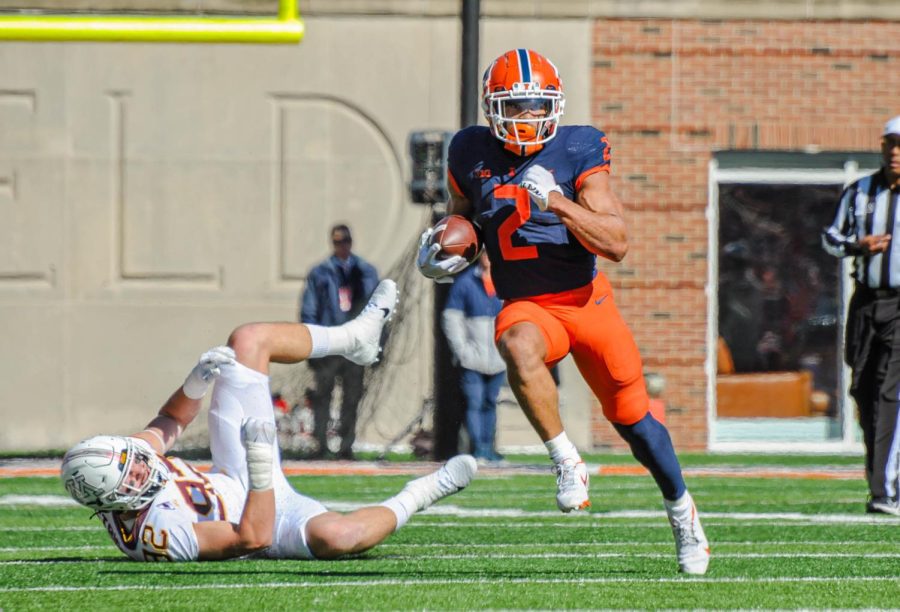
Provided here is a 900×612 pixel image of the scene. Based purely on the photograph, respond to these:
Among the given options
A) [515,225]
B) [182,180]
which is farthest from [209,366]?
[182,180]

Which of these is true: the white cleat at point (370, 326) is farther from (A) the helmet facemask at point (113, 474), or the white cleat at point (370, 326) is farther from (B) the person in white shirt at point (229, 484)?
(A) the helmet facemask at point (113, 474)

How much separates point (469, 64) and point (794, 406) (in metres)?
4.27

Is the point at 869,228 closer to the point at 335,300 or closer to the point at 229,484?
the point at 229,484

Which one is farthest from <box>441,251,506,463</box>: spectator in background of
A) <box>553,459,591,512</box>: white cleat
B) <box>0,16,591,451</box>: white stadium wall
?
<box>553,459,591,512</box>: white cleat

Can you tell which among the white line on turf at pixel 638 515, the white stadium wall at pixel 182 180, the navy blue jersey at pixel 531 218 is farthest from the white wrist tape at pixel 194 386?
the white stadium wall at pixel 182 180

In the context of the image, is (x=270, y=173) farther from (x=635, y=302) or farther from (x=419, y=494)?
(x=419, y=494)

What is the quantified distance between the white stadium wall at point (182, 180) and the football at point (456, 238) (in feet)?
26.5

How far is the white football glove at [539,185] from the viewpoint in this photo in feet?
18.8

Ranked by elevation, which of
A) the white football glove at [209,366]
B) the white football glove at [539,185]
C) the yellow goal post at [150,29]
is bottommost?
the white football glove at [209,366]

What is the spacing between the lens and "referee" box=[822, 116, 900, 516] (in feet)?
27.5

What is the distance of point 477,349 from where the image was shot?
12.3m

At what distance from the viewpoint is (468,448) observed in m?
12.6

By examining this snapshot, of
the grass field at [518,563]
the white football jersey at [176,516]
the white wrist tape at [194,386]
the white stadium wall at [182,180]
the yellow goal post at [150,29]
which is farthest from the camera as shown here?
the white stadium wall at [182,180]

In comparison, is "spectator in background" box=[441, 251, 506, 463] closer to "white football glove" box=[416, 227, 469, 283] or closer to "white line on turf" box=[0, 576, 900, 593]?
"white football glove" box=[416, 227, 469, 283]
